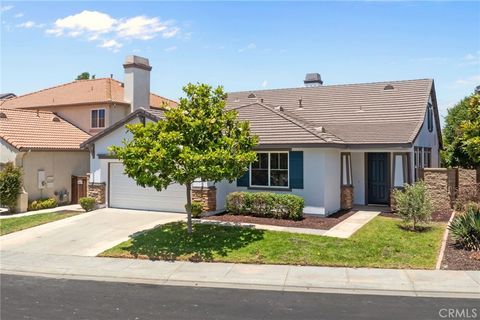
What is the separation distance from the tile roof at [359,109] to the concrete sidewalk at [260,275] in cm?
729

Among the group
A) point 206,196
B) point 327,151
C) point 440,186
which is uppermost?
point 327,151

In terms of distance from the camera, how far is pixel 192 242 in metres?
13.4

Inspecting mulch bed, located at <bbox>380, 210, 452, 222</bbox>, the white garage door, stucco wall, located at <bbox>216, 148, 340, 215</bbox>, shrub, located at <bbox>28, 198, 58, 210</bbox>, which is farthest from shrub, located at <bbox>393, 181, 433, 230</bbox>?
shrub, located at <bbox>28, 198, 58, 210</bbox>


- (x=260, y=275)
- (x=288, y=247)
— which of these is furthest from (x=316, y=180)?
(x=260, y=275)

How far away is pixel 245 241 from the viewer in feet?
43.5

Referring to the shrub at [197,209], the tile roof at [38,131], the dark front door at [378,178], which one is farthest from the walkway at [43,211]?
the dark front door at [378,178]

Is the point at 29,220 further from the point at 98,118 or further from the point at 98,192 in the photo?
the point at 98,118

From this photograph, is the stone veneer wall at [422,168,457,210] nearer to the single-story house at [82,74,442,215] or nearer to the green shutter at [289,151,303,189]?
the single-story house at [82,74,442,215]

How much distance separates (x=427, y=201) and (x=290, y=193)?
16.4 ft

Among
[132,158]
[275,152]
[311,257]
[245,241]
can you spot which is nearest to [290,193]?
[275,152]

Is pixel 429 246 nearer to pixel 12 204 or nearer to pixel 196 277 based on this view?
pixel 196 277

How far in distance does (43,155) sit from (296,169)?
40.7 ft

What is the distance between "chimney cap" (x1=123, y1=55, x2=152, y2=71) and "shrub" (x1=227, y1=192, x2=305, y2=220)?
10891mm

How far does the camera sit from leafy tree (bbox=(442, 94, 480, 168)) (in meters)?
15.3
